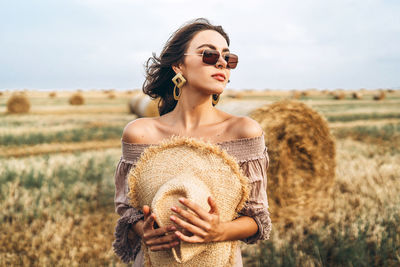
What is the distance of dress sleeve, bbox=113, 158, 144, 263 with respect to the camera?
1.97 m

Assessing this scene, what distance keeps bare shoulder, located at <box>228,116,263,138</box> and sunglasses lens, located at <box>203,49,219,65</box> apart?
0.37 meters

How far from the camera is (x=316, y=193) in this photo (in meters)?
5.45

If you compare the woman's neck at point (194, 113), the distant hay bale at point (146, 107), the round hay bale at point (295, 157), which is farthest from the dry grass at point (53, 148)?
the woman's neck at point (194, 113)

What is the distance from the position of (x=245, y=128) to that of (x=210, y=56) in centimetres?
45

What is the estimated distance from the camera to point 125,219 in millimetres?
1977

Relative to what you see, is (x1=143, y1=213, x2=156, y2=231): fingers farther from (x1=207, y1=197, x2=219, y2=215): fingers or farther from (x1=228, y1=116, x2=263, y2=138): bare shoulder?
(x1=228, y1=116, x2=263, y2=138): bare shoulder

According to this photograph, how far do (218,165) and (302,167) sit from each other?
4.16 metres

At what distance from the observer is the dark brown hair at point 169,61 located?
2.10 metres

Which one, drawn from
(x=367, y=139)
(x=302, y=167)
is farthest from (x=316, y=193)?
(x=367, y=139)

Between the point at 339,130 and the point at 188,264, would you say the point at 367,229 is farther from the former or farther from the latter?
the point at 339,130

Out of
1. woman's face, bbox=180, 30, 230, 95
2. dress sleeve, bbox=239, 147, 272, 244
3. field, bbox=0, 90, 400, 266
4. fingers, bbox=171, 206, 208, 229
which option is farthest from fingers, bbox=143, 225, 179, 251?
field, bbox=0, 90, 400, 266

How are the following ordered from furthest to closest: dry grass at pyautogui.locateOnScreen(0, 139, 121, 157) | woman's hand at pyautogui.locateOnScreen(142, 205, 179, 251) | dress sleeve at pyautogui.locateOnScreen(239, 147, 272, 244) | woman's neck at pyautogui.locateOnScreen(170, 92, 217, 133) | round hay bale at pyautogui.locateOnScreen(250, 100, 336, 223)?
dry grass at pyautogui.locateOnScreen(0, 139, 121, 157) < round hay bale at pyautogui.locateOnScreen(250, 100, 336, 223) < woman's neck at pyautogui.locateOnScreen(170, 92, 217, 133) < dress sleeve at pyautogui.locateOnScreen(239, 147, 272, 244) < woman's hand at pyautogui.locateOnScreen(142, 205, 179, 251)

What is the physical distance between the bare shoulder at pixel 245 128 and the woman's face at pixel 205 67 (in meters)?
0.21

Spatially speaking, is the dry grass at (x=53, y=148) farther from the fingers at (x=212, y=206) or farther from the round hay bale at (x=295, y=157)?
the fingers at (x=212, y=206)
